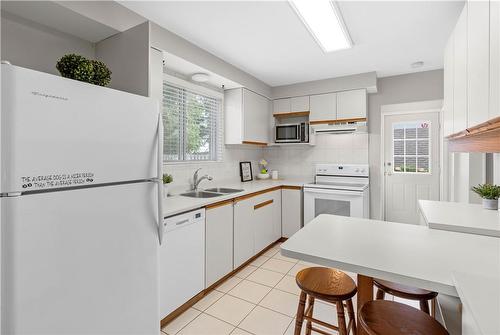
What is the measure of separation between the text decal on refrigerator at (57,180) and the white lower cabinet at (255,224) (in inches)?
64.1

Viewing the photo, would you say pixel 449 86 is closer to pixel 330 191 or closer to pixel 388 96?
pixel 388 96

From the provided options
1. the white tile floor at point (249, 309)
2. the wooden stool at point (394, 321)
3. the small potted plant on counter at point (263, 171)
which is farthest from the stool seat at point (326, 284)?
the small potted plant on counter at point (263, 171)

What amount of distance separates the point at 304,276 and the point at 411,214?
3150 millimetres

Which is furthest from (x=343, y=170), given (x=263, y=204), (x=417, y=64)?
(x=417, y=64)

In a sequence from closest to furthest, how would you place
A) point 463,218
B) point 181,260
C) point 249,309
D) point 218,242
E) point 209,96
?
point 463,218, point 181,260, point 249,309, point 218,242, point 209,96

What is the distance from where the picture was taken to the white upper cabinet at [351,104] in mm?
3474

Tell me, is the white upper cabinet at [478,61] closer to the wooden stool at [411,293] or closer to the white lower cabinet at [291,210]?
the wooden stool at [411,293]

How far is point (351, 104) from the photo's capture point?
354cm

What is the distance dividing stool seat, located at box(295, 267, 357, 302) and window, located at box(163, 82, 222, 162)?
188 cm

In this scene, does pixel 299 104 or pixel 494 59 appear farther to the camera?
pixel 299 104

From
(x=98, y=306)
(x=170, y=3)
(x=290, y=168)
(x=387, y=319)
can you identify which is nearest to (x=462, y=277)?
(x=387, y=319)

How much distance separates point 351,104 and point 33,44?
134 inches

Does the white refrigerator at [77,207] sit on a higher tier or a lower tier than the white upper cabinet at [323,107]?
lower

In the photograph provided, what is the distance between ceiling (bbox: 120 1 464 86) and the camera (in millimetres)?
1931
